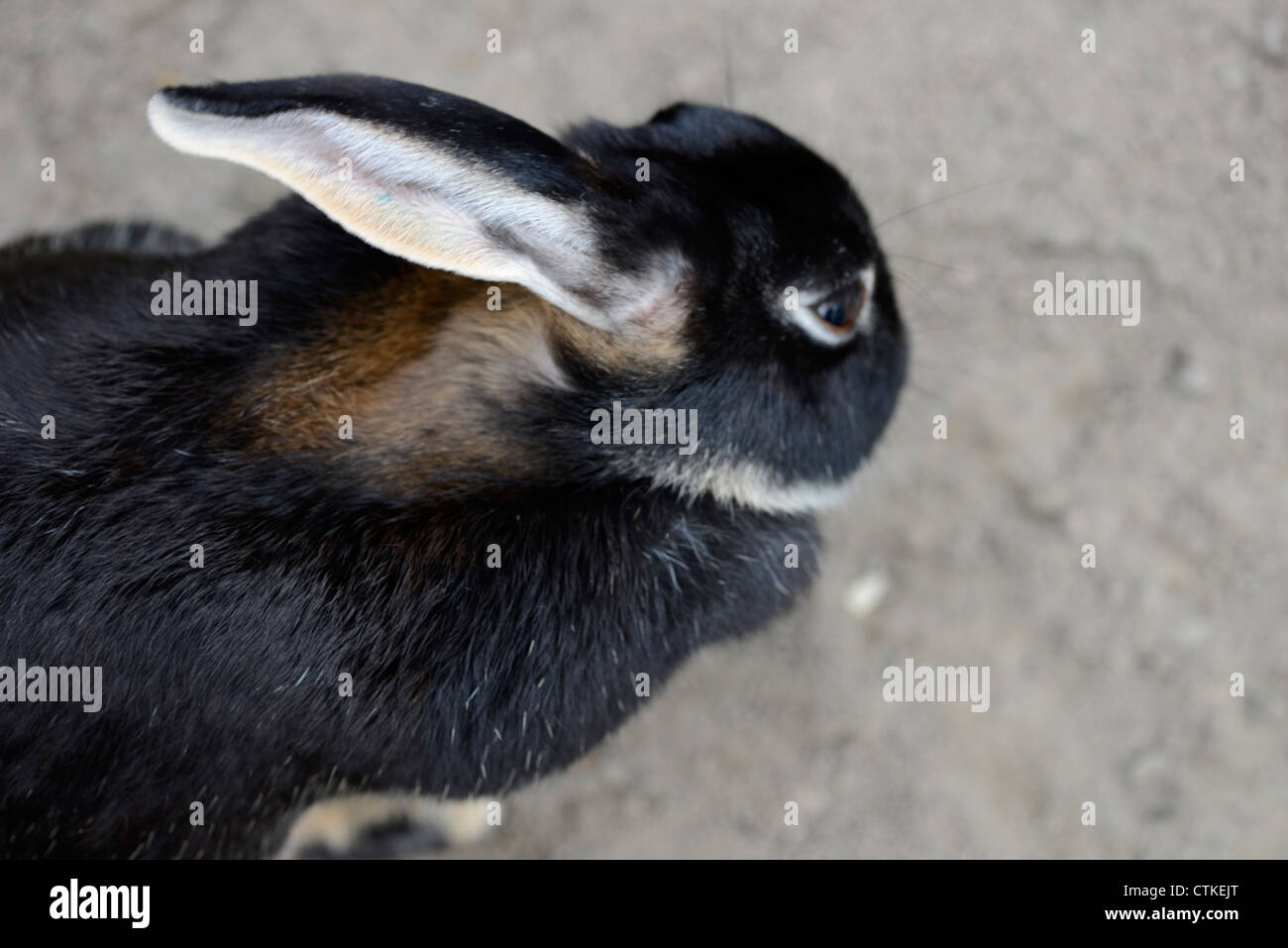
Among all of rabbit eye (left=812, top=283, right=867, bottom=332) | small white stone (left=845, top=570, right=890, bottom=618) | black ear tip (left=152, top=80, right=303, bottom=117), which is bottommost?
small white stone (left=845, top=570, right=890, bottom=618)

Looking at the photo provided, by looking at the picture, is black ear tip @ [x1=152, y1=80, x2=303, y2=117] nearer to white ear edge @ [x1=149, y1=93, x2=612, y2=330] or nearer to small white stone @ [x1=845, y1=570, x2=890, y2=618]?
white ear edge @ [x1=149, y1=93, x2=612, y2=330]

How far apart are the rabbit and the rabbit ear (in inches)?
0.5

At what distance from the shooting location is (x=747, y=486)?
3246mm

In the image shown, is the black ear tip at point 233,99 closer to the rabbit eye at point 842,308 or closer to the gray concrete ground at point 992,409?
the rabbit eye at point 842,308

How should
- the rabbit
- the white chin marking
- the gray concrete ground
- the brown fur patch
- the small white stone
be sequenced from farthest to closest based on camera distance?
the small white stone → the gray concrete ground → the white chin marking → the brown fur patch → the rabbit

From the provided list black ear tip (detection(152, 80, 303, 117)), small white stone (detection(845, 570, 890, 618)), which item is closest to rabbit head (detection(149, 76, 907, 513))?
black ear tip (detection(152, 80, 303, 117))

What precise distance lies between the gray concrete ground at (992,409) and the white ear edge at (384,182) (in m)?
2.27

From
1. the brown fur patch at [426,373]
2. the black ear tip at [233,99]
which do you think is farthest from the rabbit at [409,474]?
the black ear tip at [233,99]

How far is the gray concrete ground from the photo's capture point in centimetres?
431

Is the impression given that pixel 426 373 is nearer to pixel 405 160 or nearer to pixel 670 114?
pixel 405 160

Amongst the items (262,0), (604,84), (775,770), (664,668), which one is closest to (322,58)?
(262,0)

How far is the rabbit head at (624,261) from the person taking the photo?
226 centimetres

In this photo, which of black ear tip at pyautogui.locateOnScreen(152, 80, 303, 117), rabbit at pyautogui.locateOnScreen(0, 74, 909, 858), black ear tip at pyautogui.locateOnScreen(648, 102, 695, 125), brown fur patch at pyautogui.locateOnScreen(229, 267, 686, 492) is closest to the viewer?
black ear tip at pyautogui.locateOnScreen(152, 80, 303, 117)
